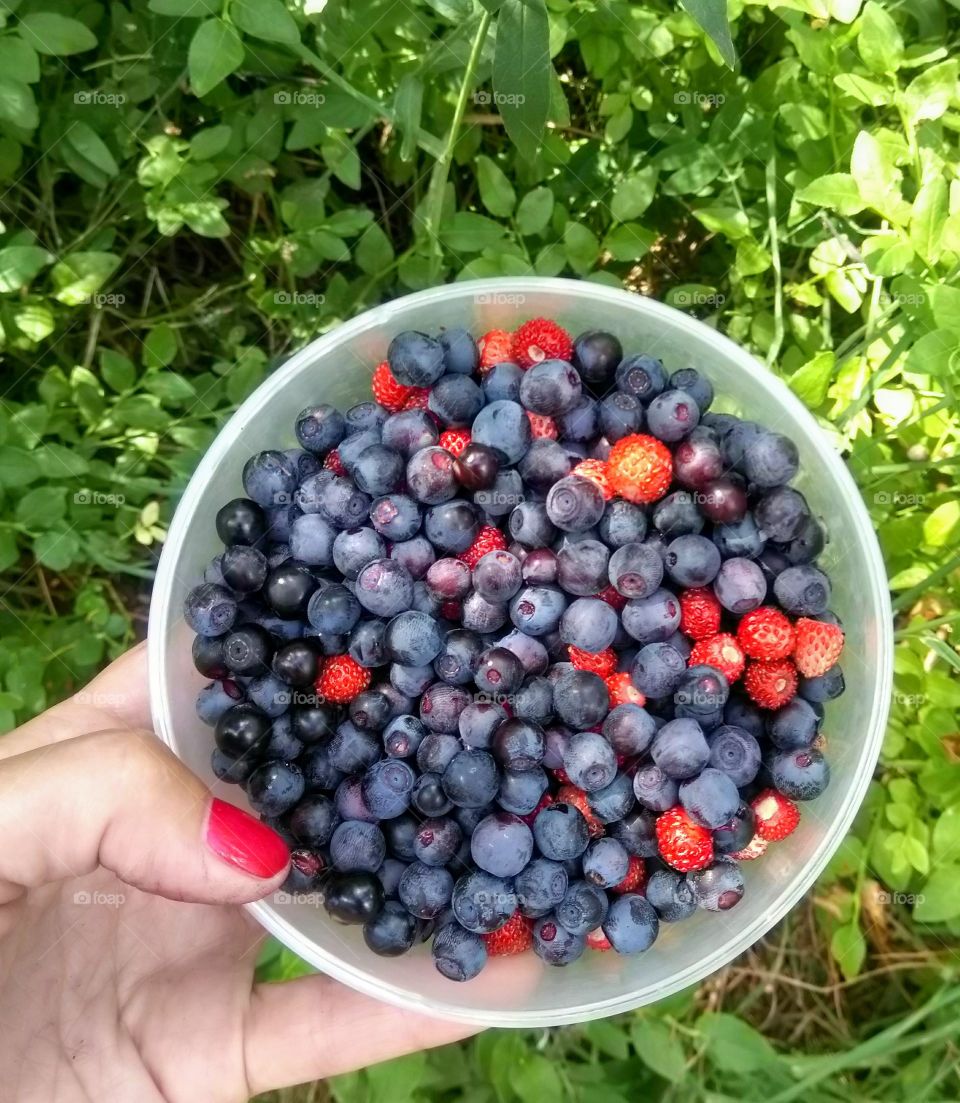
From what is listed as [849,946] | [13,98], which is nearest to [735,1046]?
[849,946]

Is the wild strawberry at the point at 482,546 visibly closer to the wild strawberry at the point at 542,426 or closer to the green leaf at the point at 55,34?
the wild strawberry at the point at 542,426

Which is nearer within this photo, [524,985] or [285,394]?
[524,985]

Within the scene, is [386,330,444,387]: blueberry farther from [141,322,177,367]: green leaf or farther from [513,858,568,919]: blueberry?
[513,858,568,919]: blueberry

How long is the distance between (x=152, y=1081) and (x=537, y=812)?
26.5 inches

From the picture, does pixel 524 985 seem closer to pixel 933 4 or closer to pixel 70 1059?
pixel 70 1059

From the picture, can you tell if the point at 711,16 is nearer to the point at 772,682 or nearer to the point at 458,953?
the point at 772,682

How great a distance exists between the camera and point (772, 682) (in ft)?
4.59

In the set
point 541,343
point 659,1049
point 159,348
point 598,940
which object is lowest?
point 659,1049

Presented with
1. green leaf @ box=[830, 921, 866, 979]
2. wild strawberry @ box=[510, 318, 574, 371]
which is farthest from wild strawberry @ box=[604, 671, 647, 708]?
green leaf @ box=[830, 921, 866, 979]

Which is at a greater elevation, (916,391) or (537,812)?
(916,391)

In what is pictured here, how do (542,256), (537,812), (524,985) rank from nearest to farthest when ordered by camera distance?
(537,812)
(524,985)
(542,256)

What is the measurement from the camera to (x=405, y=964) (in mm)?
1489

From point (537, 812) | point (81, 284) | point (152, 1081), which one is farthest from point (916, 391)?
point (152, 1081)

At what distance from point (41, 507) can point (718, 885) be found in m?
1.24
